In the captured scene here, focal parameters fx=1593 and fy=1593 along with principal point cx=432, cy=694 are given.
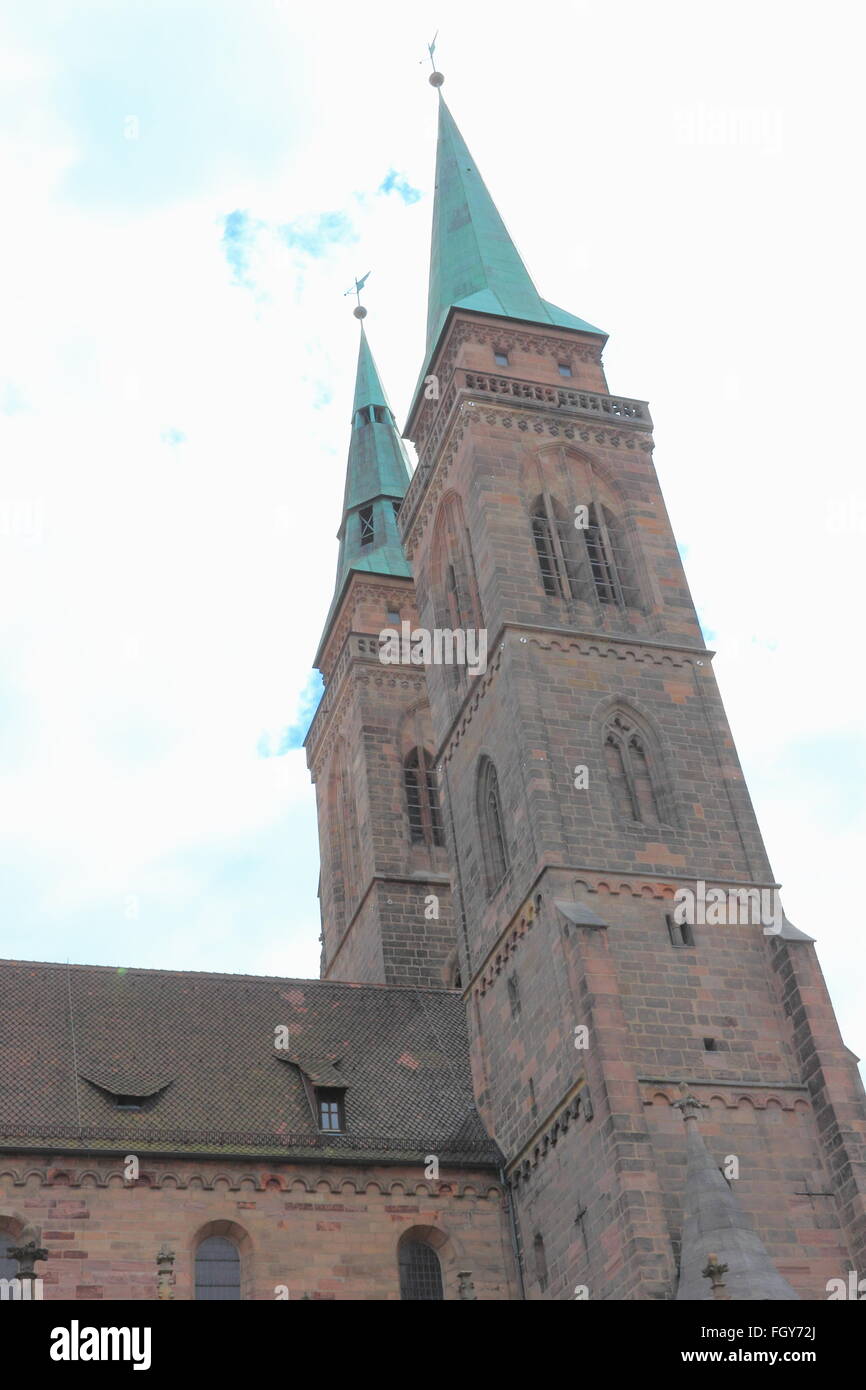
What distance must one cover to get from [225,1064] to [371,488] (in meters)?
23.8

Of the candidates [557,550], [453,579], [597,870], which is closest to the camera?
[597,870]

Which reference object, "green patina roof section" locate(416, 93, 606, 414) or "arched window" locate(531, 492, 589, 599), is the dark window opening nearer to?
"arched window" locate(531, 492, 589, 599)

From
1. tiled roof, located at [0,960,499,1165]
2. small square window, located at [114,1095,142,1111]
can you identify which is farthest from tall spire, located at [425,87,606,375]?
small square window, located at [114,1095,142,1111]

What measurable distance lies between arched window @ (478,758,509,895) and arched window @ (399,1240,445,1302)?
6.63 metres

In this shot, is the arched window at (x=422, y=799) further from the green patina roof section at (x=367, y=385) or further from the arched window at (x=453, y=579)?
the green patina roof section at (x=367, y=385)

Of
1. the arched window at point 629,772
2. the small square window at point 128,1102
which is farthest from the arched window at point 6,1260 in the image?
the arched window at point 629,772

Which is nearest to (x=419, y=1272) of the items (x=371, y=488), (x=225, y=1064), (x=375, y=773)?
(x=225, y=1064)

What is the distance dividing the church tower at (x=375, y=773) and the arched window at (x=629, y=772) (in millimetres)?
9740

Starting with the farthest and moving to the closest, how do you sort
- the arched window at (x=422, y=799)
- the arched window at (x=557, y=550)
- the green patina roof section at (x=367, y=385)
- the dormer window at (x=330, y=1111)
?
1. the green patina roof section at (x=367, y=385)
2. the arched window at (x=422, y=799)
3. the arched window at (x=557, y=550)
4. the dormer window at (x=330, y=1111)

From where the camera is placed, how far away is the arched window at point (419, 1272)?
86.5 feet

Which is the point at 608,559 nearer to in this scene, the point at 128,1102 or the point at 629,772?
the point at 629,772

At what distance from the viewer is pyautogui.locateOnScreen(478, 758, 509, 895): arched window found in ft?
99.0

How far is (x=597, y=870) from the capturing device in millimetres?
27562
